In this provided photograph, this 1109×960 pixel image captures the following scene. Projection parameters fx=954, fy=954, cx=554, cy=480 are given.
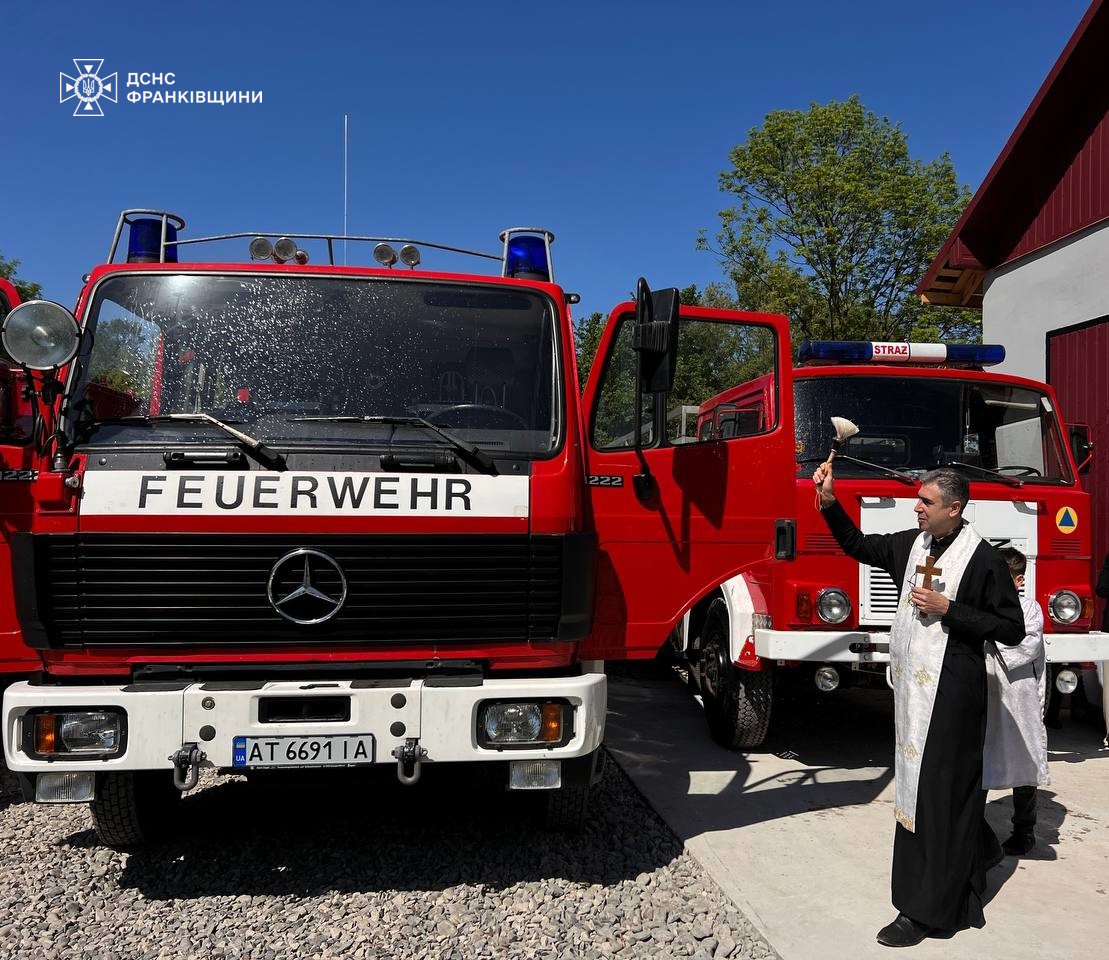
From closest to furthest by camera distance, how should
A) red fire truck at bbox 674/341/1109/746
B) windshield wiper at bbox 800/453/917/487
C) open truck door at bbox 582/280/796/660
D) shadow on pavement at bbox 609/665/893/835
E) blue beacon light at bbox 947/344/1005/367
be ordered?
1. open truck door at bbox 582/280/796/660
2. shadow on pavement at bbox 609/665/893/835
3. red fire truck at bbox 674/341/1109/746
4. windshield wiper at bbox 800/453/917/487
5. blue beacon light at bbox 947/344/1005/367

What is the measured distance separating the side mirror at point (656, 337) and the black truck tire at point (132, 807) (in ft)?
8.60

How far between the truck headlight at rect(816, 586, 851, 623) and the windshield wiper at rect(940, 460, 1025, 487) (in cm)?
114

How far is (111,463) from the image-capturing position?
3.54 m

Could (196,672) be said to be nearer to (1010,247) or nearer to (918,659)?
(918,659)

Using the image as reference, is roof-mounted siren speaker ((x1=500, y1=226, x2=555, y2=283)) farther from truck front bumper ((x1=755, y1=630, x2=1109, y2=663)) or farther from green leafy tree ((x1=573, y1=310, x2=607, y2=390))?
truck front bumper ((x1=755, y1=630, x2=1109, y2=663))

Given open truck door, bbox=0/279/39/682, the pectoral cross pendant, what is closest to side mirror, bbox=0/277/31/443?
open truck door, bbox=0/279/39/682

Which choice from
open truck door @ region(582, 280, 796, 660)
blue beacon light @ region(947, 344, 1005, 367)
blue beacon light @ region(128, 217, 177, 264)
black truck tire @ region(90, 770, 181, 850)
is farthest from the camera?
blue beacon light @ region(947, 344, 1005, 367)

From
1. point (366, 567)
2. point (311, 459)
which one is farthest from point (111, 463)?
point (366, 567)

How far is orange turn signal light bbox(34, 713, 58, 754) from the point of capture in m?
3.46

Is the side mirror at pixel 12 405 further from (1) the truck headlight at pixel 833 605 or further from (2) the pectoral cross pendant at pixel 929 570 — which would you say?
(2) the pectoral cross pendant at pixel 929 570

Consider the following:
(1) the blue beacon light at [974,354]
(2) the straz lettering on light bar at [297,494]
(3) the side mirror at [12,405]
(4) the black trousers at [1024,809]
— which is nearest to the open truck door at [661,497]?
(2) the straz lettering on light bar at [297,494]

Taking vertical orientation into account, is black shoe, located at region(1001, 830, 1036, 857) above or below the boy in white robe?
below

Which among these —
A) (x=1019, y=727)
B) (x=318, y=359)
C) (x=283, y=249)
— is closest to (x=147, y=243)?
(x=283, y=249)

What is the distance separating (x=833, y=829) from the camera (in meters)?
4.66
